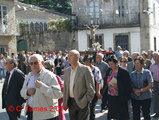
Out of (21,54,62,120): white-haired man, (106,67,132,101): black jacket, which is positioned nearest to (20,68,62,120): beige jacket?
(21,54,62,120): white-haired man

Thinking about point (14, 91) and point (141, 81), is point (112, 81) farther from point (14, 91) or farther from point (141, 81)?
point (14, 91)

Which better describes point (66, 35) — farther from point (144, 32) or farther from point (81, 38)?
point (144, 32)

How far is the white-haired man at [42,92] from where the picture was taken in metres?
4.18

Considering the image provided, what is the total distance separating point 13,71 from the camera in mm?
5438

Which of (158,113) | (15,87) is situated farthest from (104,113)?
(15,87)

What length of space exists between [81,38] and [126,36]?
4722 millimetres

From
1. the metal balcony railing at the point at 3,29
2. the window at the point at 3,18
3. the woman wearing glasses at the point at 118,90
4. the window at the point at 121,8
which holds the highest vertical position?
the window at the point at 121,8

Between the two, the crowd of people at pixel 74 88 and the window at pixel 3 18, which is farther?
the window at pixel 3 18

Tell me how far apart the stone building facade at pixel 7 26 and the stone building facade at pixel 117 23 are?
6865mm

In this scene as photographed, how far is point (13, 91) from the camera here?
5352 mm

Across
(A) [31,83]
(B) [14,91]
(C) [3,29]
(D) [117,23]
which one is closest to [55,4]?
(D) [117,23]

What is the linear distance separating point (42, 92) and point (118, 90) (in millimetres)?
2045

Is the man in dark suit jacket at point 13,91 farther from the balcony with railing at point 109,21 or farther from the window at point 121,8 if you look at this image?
the window at point 121,8

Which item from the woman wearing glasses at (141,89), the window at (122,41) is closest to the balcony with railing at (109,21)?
the window at (122,41)
